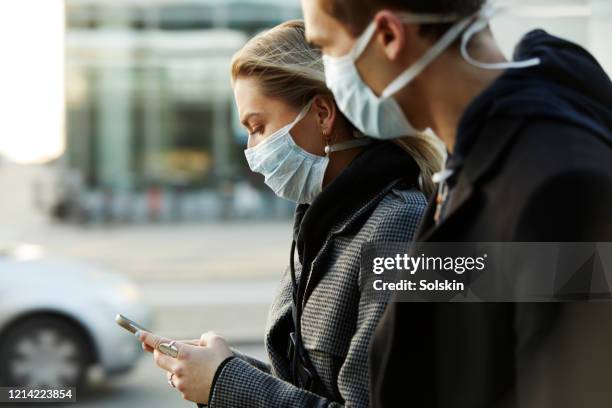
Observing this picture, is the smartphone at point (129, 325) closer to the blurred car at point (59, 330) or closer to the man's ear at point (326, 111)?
the man's ear at point (326, 111)

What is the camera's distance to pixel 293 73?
Answer: 5.27 ft

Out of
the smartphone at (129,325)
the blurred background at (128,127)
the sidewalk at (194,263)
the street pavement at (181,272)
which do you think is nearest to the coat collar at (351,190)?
the smartphone at (129,325)

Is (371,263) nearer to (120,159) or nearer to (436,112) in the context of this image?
(436,112)

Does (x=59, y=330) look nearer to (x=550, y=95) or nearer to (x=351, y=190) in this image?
(x=351, y=190)

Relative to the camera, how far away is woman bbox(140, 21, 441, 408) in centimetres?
142

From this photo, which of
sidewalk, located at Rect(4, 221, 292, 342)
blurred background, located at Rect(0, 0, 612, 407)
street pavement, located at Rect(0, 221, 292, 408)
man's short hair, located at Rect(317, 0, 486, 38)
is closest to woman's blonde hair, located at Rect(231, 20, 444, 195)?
man's short hair, located at Rect(317, 0, 486, 38)

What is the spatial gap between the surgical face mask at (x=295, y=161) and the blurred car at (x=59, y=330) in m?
4.66

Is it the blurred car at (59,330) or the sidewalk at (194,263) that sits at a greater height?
the blurred car at (59,330)

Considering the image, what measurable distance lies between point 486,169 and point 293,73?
651 mm

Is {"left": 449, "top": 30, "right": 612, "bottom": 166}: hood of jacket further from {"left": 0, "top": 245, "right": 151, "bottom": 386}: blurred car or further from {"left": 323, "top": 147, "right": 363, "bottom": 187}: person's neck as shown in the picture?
{"left": 0, "top": 245, "right": 151, "bottom": 386}: blurred car

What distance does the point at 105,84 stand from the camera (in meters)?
20.6

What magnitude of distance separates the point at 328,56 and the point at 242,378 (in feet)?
1.78

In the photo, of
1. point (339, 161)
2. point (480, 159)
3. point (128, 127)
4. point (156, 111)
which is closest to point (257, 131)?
point (339, 161)

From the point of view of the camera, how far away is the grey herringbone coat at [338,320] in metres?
1.36
